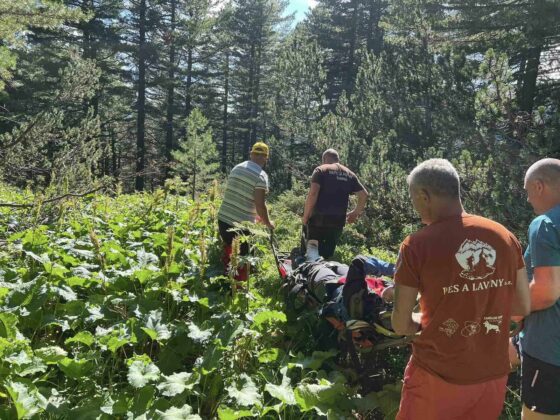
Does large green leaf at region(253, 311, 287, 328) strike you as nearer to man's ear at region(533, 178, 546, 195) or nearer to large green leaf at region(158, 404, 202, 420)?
large green leaf at region(158, 404, 202, 420)

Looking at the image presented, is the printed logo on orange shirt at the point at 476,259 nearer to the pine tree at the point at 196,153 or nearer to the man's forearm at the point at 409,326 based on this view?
the man's forearm at the point at 409,326

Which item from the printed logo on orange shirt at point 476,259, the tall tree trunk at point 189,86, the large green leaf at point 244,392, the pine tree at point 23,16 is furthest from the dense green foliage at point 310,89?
the printed logo on orange shirt at point 476,259

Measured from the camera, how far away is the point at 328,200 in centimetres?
610

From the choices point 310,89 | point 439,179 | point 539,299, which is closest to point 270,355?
point 539,299

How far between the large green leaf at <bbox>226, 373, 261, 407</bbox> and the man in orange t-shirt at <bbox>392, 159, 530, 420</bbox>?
42.9 inches

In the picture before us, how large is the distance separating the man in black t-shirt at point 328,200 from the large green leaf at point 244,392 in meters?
3.05

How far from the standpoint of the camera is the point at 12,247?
15.1 feet

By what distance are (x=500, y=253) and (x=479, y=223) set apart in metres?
0.18

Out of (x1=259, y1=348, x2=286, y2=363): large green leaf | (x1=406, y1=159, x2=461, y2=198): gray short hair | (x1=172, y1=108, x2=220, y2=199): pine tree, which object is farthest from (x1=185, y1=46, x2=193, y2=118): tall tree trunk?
(x1=406, y1=159, x2=461, y2=198): gray short hair

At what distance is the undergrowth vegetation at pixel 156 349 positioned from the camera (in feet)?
9.17

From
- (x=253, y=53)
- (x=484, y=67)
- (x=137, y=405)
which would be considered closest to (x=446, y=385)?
(x=137, y=405)

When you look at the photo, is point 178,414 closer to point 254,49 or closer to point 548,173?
point 548,173

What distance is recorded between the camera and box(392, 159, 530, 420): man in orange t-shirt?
2111mm

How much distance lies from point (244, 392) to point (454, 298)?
63.0 inches
